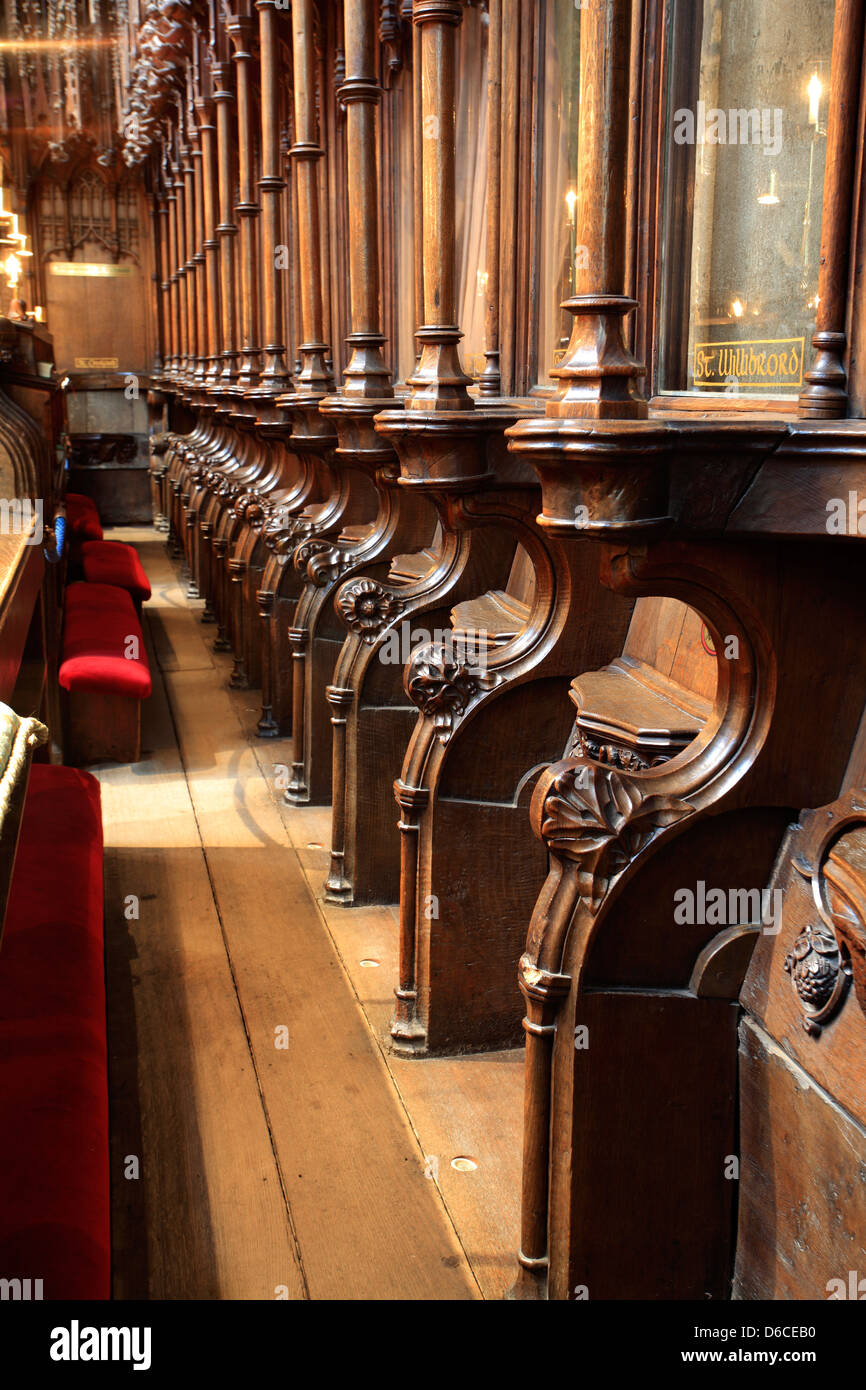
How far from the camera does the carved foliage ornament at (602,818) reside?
5.99 feet

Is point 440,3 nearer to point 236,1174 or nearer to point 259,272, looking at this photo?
point 236,1174

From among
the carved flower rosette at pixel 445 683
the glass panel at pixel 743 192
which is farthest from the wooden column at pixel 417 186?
the carved flower rosette at pixel 445 683

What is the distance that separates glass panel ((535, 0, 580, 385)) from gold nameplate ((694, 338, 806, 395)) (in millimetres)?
1004

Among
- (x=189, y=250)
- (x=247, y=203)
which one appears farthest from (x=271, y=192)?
(x=189, y=250)

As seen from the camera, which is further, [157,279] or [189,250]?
[157,279]

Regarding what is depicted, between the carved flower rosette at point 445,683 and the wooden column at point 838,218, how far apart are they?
118 cm

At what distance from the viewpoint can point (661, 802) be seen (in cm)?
184

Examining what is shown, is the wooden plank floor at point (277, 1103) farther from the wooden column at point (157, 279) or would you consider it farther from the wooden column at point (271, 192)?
the wooden column at point (157, 279)

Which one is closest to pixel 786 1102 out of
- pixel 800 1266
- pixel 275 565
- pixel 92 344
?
pixel 800 1266

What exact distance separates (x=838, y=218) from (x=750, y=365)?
30.8 inches

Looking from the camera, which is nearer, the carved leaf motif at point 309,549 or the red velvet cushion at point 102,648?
the carved leaf motif at point 309,549

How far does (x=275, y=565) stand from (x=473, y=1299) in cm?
358

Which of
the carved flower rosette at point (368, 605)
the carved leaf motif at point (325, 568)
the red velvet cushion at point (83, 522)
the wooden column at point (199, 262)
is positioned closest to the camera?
the carved flower rosette at point (368, 605)

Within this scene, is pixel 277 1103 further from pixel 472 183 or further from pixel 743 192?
pixel 472 183
